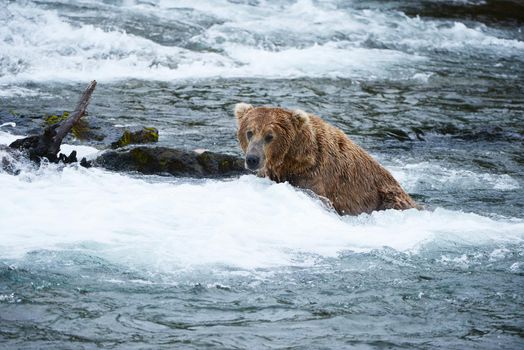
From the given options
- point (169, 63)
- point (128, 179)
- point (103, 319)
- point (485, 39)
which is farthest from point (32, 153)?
point (485, 39)

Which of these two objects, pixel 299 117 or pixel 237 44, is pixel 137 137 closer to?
pixel 299 117

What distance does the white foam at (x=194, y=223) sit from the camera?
6.05m

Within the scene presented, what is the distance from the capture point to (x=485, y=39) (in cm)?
1833

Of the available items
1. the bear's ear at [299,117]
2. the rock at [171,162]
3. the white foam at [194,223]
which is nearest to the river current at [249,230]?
the white foam at [194,223]

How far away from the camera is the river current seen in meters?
5.14

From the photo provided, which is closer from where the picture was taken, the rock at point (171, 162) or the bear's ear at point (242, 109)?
the bear's ear at point (242, 109)

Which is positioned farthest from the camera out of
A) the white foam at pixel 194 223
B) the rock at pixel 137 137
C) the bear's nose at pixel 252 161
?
the rock at pixel 137 137

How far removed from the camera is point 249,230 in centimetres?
658

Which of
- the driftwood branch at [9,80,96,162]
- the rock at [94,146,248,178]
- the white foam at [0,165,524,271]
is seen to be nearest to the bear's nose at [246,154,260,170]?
the white foam at [0,165,524,271]

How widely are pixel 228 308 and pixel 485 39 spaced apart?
14.3 metres

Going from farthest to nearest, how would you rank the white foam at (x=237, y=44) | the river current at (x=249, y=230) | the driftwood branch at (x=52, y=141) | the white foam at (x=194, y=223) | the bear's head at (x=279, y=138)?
1. the white foam at (x=237, y=44)
2. the driftwood branch at (x=52, y=141)
3. the bear's head at (x=279, y=138)
4. the white foam at (x=194, y=223)
5. the river current at (x=249, y=230)

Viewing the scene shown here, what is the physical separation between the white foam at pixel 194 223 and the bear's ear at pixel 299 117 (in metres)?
0.57

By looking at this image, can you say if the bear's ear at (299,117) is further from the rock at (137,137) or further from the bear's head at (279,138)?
the rock at (137,137)

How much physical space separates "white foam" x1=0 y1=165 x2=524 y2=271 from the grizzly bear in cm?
19
